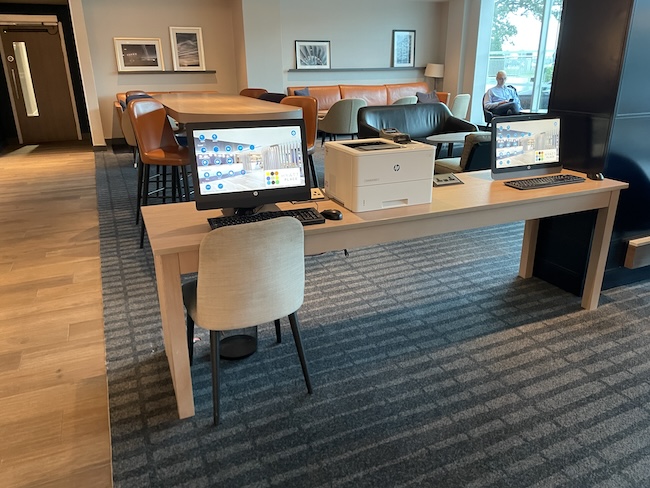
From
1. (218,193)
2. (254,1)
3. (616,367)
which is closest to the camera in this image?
(218,193)

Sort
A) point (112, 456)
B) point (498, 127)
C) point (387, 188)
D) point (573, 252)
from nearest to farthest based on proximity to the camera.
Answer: point (112, 456)
point (387, 188)
point (498, 127)
point (573, 252)

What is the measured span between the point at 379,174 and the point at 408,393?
0.92 metres

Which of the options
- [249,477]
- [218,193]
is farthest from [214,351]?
[218,193]

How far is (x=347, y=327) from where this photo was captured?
2439 mm

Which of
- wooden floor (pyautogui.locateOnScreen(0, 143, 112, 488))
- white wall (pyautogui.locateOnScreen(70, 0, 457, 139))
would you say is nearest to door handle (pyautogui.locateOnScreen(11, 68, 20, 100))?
white wall (pyautogui.locateOnScreen(70, 0, 457, 139))

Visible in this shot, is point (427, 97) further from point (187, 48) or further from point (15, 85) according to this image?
point (15, 85)

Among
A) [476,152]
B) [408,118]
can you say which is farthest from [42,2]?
[476,152]

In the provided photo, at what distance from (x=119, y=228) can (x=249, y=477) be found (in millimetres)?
2989

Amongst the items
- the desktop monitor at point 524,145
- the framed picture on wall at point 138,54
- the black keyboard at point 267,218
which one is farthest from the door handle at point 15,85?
the desktop monitor at point 524,145

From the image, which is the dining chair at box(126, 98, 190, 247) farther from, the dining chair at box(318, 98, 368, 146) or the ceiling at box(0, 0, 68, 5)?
the ceiling at box(0, 0, 68, 5)

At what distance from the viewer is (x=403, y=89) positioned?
30.0ft

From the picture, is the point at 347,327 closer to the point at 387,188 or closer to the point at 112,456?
the point at 387,188

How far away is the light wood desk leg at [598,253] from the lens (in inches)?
95.0

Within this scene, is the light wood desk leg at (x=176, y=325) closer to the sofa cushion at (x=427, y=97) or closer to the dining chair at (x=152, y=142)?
the dining chair at (x=152, y=142)
